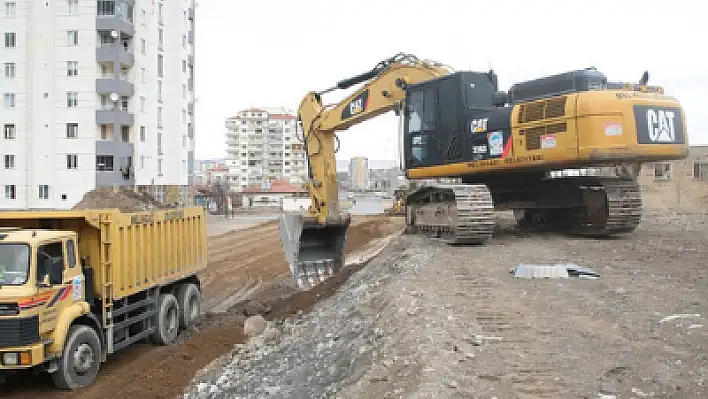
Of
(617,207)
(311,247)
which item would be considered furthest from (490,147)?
(311,247)

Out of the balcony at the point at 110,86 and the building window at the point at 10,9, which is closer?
the building window at the point at 10,9

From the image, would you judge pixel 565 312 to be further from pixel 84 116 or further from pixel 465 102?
pixel 84 116

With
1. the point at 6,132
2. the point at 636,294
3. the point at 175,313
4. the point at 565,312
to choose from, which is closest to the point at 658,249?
the point at 636,294

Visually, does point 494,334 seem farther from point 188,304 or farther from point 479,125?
point 188,304

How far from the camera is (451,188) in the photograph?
11469mm

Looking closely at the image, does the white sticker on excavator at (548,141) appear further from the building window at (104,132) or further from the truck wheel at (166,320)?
the building window at (104,132)

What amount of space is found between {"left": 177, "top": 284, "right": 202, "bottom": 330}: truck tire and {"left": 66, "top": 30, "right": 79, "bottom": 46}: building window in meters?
37.5

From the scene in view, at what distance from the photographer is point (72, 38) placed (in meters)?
43.8

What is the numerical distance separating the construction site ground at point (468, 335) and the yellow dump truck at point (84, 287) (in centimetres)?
50

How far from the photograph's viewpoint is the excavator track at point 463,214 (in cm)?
1096

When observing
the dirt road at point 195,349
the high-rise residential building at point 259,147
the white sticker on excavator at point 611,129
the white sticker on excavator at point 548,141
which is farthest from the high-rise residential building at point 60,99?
the high-rise residential building at point 259,147

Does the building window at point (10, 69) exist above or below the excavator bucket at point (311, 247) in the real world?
above

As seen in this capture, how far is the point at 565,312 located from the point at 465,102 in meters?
6.20

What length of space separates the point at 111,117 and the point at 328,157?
3359 cm
